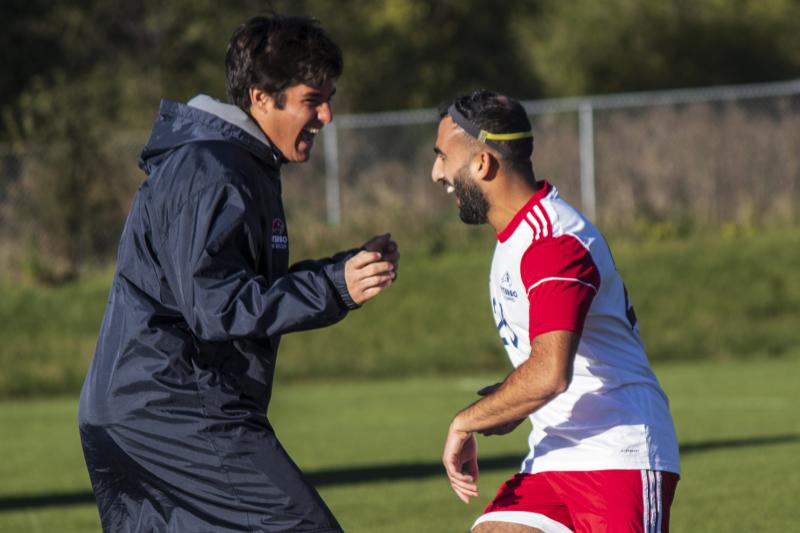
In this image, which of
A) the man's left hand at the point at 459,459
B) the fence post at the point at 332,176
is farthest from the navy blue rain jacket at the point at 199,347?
the fence post at the point at 332,176

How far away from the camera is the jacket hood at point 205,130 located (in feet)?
15.2

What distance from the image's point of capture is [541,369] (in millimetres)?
4645

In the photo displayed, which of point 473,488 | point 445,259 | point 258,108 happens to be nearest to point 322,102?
point 258,108

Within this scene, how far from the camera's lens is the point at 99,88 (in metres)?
33.1

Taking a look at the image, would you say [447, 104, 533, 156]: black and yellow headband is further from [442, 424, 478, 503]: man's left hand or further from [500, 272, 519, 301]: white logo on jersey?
[442, 424, 478, 503]: man's left hand

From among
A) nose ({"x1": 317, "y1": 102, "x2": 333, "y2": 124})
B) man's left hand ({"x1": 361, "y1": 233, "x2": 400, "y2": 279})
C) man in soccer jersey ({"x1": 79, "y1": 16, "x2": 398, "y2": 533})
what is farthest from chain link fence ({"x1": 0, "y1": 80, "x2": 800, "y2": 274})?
man's left hand ({"x1": 361, "y1": 233, "x2": 400, "y2": 279})

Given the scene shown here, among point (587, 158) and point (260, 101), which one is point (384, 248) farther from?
point (587, 158)

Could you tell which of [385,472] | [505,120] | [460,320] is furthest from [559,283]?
[460,320]

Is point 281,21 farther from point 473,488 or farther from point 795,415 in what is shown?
point 795,415

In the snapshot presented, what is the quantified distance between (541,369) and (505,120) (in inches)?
36.9

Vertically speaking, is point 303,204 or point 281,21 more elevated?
point 281,21

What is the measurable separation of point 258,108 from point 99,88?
2920 cm

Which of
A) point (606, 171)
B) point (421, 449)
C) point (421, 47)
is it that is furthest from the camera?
point (421, 47)

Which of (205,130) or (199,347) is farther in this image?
(205,130)
